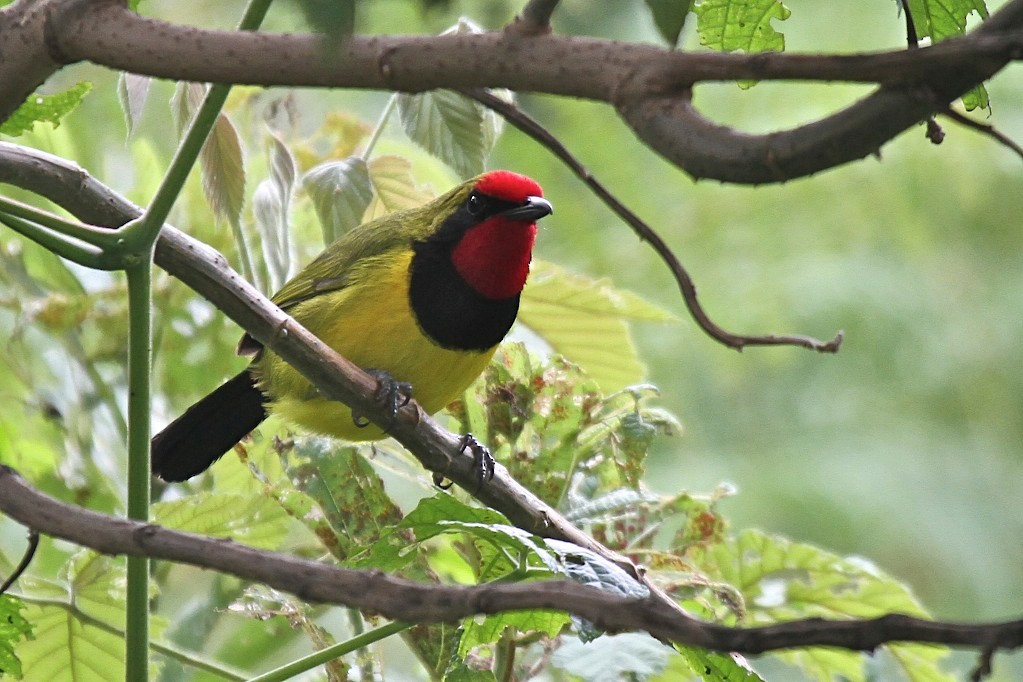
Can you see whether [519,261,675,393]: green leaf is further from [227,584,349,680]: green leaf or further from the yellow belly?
[227,584,349,680]: green leaf

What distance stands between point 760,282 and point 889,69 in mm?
5299

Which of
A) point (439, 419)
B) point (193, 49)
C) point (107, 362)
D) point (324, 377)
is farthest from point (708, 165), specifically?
point (439, 419)

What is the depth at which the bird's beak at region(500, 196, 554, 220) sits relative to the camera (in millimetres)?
3146

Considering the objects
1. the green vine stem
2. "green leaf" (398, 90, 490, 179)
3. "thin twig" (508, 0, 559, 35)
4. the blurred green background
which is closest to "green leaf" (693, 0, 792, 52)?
"green leaf" (398, 90, 490, 179)

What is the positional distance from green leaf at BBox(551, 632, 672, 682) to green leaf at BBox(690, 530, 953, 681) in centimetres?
67

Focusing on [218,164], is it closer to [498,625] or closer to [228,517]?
[228,517]

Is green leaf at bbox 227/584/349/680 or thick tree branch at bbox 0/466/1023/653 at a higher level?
green leaf at bbox 227/584/349/680

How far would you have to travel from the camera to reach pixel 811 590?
260cm

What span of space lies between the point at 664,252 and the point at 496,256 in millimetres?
1573

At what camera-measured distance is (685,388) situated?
20.7ft

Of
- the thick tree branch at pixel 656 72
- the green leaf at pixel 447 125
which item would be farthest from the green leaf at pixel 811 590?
the thick tree branch at pixel 656 72

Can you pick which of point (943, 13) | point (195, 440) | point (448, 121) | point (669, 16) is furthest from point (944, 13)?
point (195, 440)

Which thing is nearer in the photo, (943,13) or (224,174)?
(943,13)

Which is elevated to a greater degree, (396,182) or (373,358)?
(396,182)
